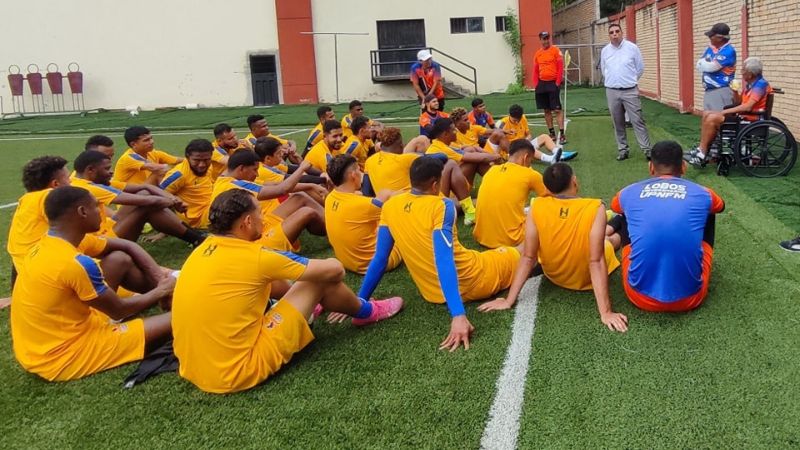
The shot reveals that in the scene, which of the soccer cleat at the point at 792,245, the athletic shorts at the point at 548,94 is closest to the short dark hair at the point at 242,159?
the soccer cleat at the point at 792,245

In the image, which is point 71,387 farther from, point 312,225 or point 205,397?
point 312,225

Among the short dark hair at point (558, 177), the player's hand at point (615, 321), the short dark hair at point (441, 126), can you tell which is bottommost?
the player's hand at point (615, 321)

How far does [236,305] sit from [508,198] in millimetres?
2901

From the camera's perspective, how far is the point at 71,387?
3932mm

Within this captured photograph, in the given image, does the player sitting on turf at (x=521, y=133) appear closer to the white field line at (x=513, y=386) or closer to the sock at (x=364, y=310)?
the white field line at (x=513, y=386)

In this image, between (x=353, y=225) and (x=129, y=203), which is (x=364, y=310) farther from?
(x=129, y=203)

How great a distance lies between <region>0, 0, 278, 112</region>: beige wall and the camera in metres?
27.6

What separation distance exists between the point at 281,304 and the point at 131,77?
90.7 ft

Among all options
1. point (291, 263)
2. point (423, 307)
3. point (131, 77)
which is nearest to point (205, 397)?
point (291, 263)

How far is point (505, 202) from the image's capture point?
5750 mm

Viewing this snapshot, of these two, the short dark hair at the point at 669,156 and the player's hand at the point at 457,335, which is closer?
the player's hand at the point at 457,335

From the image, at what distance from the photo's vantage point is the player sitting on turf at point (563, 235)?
4.42 metres

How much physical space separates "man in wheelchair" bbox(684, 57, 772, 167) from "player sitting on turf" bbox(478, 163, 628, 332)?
14.8ft

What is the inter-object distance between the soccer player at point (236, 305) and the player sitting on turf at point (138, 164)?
3918 millimetres
